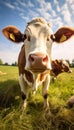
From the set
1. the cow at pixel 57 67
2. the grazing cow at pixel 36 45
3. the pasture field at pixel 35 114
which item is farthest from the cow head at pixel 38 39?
the cow at pixel 57 67

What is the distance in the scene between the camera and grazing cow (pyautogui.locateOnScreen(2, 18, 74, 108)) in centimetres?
444

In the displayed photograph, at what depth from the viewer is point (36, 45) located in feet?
15.6

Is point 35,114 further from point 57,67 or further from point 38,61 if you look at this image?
point 57,67

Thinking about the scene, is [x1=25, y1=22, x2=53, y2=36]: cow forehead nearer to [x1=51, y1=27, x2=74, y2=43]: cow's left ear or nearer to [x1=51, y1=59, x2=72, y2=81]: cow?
[x1=51, y1=27, x2=74, y2=43]: cow's left ear

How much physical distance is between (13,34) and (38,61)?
5.63 ft

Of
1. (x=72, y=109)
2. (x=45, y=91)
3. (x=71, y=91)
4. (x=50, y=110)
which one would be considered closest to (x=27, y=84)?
(x=45, y=91)

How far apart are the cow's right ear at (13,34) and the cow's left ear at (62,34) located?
0.87m

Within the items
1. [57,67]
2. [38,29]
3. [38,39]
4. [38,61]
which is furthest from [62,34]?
[57,67]

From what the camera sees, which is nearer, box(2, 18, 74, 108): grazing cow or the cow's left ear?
box(2, 18, 74, 108): grazing cow

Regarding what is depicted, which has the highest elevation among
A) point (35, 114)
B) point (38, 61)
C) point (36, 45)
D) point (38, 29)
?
point (38, 29)

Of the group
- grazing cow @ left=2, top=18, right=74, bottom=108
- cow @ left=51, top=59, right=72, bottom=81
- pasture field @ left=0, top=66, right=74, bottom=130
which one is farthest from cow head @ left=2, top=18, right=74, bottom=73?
cow @ left=51, top=59, right=72, bottom=81

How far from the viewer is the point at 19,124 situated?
470 centimetres

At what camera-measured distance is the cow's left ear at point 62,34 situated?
5746 millimetres

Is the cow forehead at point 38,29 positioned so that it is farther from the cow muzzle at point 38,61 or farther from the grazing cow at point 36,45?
the cow muzzle at point 38,61
